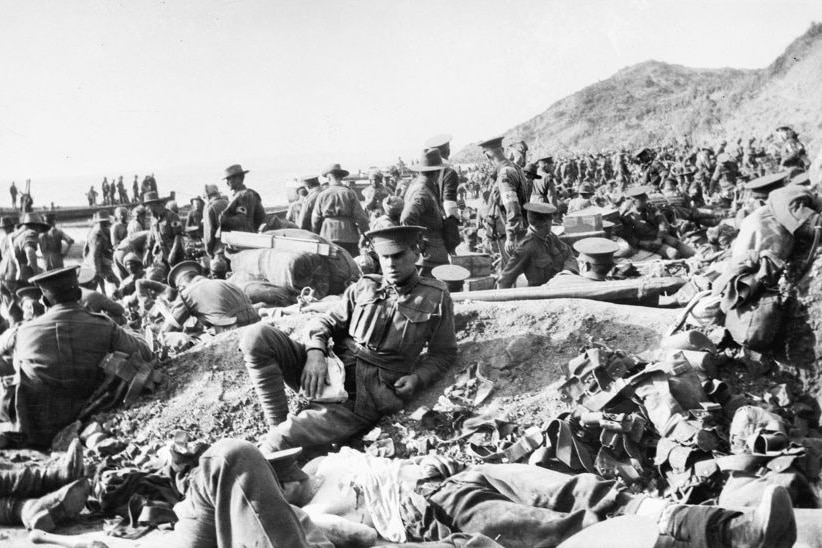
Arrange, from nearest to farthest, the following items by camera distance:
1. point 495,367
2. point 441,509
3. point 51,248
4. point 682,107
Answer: point 441,509 < point 495,367 < point 51,248 < point 682,107

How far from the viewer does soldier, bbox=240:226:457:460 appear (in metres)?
5.15

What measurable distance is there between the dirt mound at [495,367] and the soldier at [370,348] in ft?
0.85

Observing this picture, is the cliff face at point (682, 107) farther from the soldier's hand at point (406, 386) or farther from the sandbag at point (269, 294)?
the soldier's hand at point (406, 386)

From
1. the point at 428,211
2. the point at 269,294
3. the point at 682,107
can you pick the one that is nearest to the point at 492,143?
the point at 428,211

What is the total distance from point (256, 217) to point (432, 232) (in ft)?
13.0

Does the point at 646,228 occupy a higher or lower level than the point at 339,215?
lower

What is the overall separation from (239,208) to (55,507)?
22.7 ft

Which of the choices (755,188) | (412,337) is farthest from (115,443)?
(755,188)

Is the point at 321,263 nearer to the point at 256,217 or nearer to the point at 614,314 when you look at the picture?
the point at 256,217

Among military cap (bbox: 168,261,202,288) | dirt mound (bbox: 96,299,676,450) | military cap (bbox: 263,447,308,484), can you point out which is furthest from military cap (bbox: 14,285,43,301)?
military cap (bbox: 263,447,308,484)

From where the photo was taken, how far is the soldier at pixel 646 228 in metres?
10.3

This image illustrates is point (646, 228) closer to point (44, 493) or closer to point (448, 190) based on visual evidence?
point (448, 190)

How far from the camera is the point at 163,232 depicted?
12.8m

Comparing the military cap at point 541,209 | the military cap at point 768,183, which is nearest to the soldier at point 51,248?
the military cap at point 541,209
